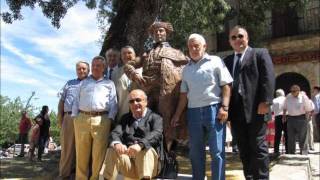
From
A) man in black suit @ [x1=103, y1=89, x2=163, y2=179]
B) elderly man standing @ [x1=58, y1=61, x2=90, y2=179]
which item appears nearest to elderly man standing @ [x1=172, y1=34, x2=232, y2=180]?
man in black suit @ [x1=103, y1=89, x2=163, y2=179]

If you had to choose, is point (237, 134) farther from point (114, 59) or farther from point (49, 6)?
point (49, 6)

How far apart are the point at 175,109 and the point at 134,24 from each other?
4.53m

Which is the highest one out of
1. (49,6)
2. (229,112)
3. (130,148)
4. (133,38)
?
(49,6)

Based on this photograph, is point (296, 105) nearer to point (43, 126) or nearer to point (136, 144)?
point (136, 144)

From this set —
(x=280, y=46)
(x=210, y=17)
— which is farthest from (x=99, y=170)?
(x=280, y=46)

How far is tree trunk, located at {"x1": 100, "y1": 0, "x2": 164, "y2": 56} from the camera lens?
9156 millimetres

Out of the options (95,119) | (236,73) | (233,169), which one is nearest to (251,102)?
(236,73)

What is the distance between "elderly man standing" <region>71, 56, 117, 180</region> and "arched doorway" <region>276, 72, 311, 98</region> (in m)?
15.2

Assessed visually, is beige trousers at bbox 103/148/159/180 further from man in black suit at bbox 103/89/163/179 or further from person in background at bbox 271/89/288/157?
person in background at bbox 271/89/288/157

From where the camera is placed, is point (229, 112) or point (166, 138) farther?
point (166, 138)

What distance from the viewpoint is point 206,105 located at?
470 cm

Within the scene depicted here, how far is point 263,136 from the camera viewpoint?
4754mm

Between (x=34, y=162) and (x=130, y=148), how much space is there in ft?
25.5

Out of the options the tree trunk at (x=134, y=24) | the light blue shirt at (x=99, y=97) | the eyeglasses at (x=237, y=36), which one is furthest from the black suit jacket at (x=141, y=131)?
the tree trunk at (x=134, y=24)
